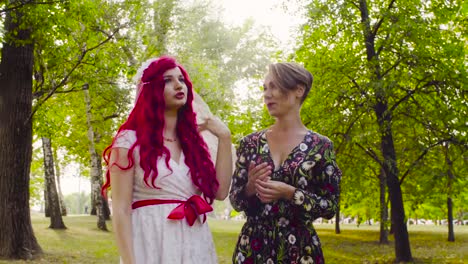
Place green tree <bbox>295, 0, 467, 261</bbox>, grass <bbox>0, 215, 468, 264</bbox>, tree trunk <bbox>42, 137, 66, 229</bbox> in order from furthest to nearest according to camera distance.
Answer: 1. tree trunk <bbox>42, 137, 66, 229</bbox>
2. grass <bbox>0, 215, 468, 264</bbox>
3. green tree <bbox>295, 0, 467, 261</bbox>

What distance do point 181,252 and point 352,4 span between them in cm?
1187

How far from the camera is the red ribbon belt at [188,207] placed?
3.08 m

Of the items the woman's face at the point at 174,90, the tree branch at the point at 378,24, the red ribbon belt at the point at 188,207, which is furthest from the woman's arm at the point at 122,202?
the tree branch at the point at 378,24

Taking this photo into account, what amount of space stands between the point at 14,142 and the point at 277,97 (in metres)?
11.2

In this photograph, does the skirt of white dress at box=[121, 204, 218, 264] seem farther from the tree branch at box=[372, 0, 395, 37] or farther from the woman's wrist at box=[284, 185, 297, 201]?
the tree branch at box=[372, 0, 395, 37]

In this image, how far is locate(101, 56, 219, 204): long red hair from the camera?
10.0ft

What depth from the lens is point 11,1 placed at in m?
10.6

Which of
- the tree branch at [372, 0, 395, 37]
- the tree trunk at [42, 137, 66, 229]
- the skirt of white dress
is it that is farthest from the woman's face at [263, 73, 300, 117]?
the tree trunk at [42, 137, 66, 229]

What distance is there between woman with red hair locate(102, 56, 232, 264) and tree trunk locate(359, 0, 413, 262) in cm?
919

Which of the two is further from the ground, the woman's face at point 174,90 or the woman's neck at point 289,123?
the woman's face at point 174,90

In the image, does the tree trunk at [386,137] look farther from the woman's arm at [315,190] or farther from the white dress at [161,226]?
the white dress at [161,226]

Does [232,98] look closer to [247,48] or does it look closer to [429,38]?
[247,48]

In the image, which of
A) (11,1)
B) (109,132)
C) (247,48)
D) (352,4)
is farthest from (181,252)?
(247,48)

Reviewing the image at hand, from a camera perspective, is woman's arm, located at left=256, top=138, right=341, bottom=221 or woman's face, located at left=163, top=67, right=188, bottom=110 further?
woman's face, located at left=163, top=67, right=188, bottom=110
